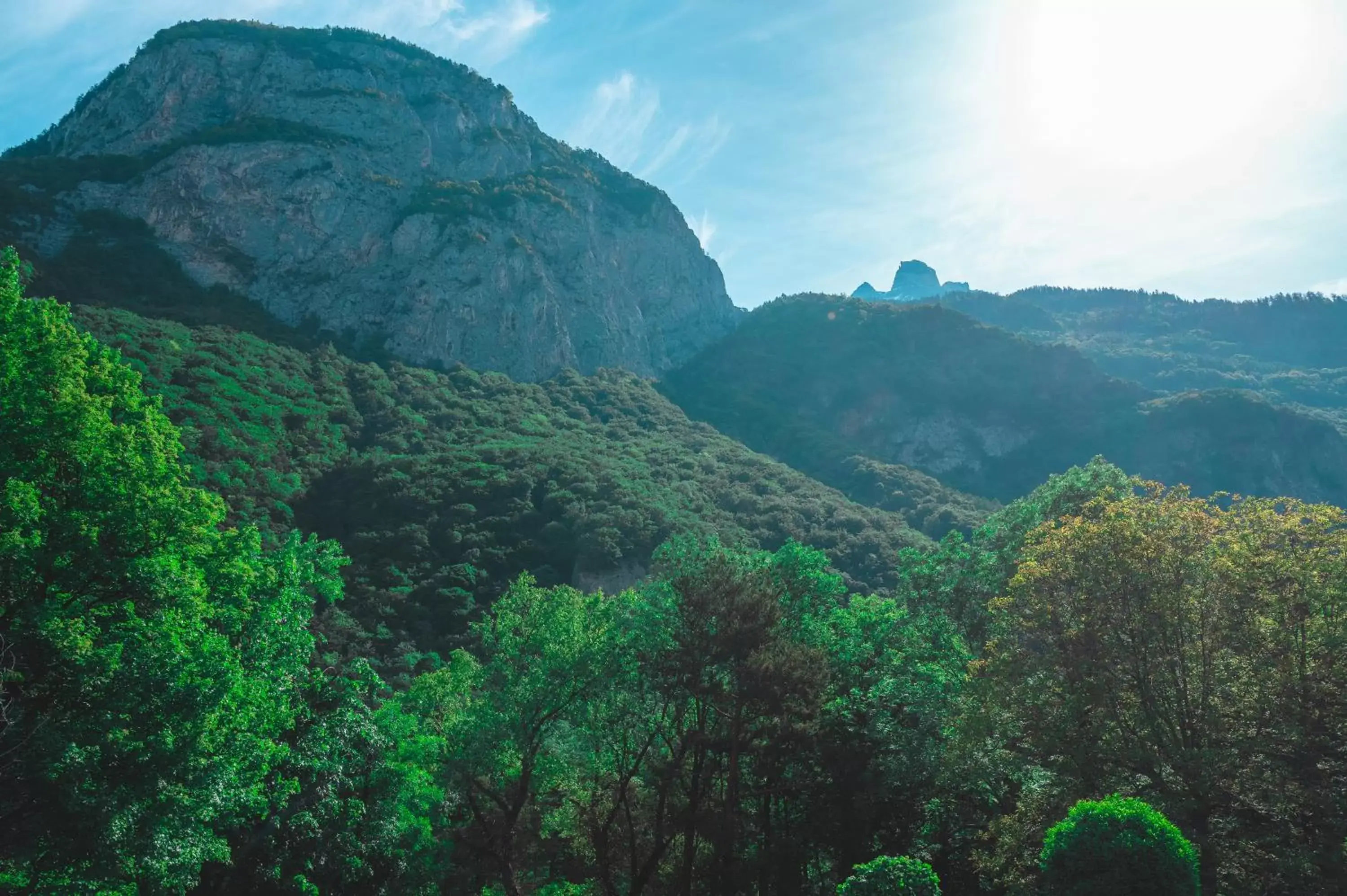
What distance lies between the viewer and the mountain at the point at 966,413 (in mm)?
115938

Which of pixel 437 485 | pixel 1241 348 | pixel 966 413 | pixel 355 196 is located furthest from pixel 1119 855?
pixel 1241 348

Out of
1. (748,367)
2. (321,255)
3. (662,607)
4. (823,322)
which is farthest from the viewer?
(823,322)

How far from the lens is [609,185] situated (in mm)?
179250

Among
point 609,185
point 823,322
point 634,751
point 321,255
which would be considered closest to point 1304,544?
point 634,751

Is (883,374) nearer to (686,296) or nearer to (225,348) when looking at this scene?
(686,296)

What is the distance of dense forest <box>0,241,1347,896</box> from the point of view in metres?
12.1

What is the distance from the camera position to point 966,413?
139375 millimetres

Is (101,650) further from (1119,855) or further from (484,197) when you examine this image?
(484,197)

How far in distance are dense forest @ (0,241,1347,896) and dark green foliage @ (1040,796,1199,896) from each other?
0.05m

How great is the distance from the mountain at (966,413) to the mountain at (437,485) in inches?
1127

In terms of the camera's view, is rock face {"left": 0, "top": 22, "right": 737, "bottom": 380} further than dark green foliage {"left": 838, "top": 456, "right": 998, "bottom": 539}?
Yes

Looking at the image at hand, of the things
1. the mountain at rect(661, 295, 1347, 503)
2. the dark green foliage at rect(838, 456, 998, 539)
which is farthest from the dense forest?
the mountain at rect(661, 295, 1347, 503)

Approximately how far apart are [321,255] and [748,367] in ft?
277

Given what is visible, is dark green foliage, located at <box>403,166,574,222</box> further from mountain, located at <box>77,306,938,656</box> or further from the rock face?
mountain, located at <box>77,306,938,656</box>
